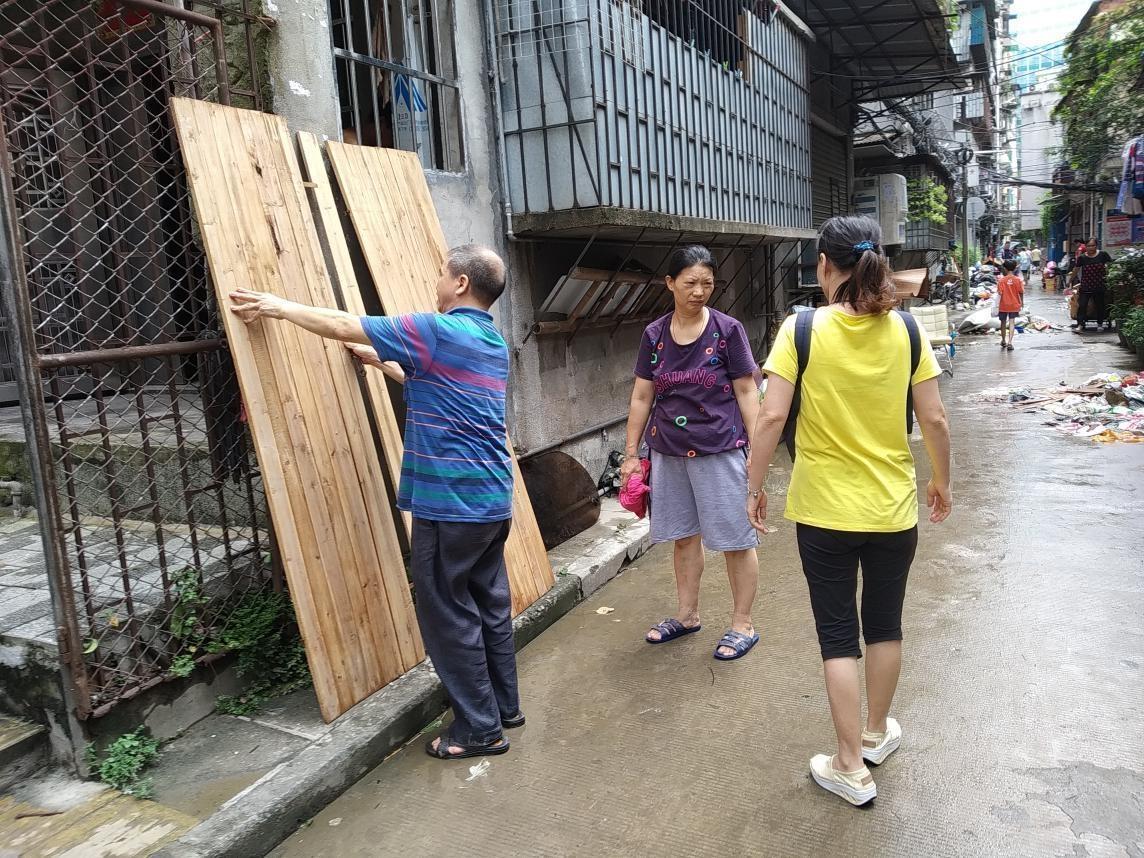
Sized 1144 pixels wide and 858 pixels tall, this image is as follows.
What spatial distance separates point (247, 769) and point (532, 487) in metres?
2.56

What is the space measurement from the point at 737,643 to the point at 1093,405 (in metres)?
7.83

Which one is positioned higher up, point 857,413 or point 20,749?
point 857,413

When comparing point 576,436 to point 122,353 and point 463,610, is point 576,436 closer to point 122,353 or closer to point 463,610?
point 463,610

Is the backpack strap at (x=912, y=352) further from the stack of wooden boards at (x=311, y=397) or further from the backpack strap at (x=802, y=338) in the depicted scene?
the stack of wooden boards at (x=311, y=397)

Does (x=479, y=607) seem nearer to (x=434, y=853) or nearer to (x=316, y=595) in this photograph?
(x=316, y=595)

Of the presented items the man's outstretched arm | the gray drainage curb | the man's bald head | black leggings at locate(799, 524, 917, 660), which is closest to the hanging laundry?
black leggings at locate(799, 524, 917, 660)

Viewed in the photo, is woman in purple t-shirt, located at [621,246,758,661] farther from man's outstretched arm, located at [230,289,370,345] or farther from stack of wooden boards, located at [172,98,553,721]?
man's outstretched arm, located at [230,289,370,345]

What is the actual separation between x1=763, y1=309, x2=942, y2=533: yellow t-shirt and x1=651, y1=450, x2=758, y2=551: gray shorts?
3.37 feet

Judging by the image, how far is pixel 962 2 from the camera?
20812mm

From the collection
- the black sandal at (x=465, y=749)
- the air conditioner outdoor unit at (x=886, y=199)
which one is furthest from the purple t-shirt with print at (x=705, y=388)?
the air conditioner outdoor unit at (x=886, y=199)

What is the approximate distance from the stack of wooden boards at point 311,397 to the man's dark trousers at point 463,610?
1.28 ft

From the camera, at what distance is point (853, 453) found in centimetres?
264

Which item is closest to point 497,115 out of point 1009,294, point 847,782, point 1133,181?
point 847,782

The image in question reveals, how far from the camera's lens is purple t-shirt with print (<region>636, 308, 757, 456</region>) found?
3.69 meters
